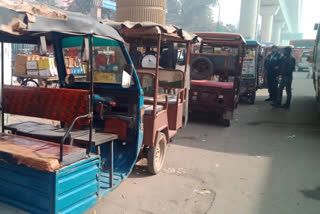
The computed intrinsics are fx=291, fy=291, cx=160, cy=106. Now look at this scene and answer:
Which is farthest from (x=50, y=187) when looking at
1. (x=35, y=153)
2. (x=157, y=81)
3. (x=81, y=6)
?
(x=81, y=6)

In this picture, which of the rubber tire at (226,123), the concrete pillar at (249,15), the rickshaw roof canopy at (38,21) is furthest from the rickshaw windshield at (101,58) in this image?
the concrete pillar at (249,15)

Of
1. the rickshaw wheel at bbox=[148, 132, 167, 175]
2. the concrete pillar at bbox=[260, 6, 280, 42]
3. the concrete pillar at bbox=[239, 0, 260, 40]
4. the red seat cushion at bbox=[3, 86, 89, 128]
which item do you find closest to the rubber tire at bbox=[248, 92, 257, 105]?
the rickshaw wheel at bbox=[148, 132, 167, 175]

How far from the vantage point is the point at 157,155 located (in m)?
4.58

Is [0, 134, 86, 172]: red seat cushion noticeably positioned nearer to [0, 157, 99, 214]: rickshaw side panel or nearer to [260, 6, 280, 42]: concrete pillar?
[0, 157, 99, 214]: rickshaw side panel

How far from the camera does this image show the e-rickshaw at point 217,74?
769 centimetres

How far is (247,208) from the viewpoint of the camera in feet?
11.9

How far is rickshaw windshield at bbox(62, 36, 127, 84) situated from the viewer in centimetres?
385

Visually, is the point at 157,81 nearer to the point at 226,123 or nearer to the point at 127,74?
the point at 127,74

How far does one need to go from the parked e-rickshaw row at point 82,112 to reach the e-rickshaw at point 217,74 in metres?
1.93

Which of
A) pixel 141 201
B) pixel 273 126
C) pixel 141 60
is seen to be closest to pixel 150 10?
pixel 141 60

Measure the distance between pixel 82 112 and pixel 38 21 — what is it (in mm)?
1061

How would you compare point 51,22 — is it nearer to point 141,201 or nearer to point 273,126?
point 141,201

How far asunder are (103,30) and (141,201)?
2133 millimetres

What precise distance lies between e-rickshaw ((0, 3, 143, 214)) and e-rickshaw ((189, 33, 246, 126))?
425 cm
